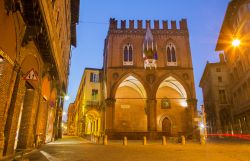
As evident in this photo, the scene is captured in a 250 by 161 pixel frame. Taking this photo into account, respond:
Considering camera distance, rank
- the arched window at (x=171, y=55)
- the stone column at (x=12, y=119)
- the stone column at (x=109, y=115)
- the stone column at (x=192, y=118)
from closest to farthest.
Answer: the stone column at (x=12, y=119), the stone column at (x=109, y=115), the stone column at (x=192, y=118), the arched window at (x=171, y=55)

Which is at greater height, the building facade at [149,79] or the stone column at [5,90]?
the building facade at [149,79]

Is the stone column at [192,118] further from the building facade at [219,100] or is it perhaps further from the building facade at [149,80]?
the building facade at [219,100]

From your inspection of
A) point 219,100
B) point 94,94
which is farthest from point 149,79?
point 219,100

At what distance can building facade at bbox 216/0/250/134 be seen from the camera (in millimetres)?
25513

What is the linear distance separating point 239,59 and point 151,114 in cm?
1538

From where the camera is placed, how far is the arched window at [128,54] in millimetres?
27375

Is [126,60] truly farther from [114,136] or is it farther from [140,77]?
[114,136]

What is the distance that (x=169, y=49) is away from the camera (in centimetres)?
2833

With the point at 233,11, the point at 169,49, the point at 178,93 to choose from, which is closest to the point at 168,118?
the point at 178,93

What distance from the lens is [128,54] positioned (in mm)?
27859

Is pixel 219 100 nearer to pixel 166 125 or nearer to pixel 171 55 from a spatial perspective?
pixel 166 125

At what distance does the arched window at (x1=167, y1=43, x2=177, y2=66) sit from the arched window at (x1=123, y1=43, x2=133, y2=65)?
206 inches

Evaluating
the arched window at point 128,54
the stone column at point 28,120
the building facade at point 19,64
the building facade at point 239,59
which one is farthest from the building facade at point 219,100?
the building facade at point 19,64

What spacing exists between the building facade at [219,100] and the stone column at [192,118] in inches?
478
